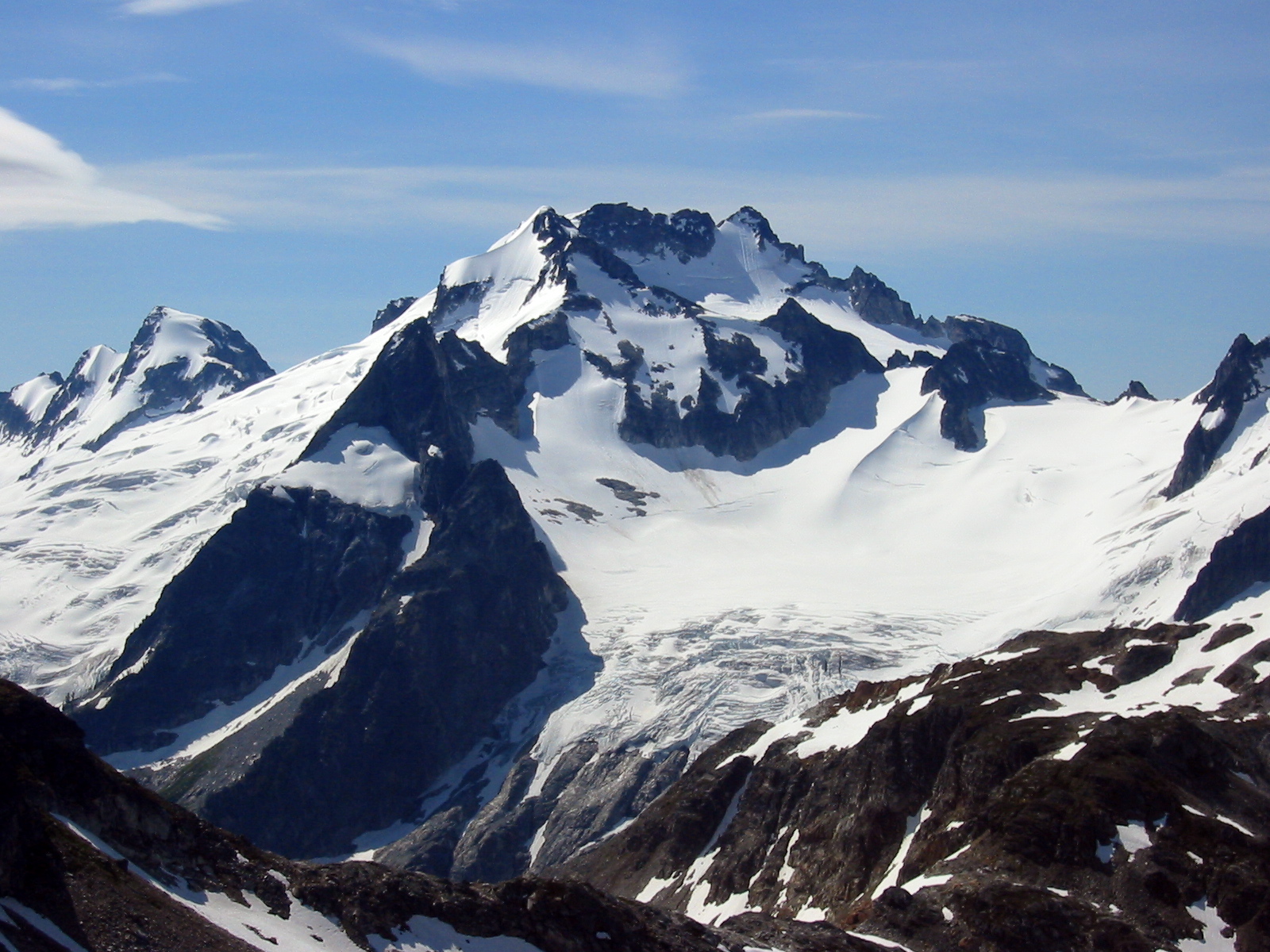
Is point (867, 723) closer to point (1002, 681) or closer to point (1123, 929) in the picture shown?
point (1002, 681)

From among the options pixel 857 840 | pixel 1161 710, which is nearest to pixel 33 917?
pixel 857 840

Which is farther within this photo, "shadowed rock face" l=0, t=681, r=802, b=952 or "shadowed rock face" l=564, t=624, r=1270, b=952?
"shadowed rock face" l=564, t=624, r=1270, b=952

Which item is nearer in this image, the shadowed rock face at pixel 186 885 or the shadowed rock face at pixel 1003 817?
the shadowed rock face at pixel 186 885

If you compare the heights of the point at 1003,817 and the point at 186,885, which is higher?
the point at 186,885

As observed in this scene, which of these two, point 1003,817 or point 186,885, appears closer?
point 186,885
